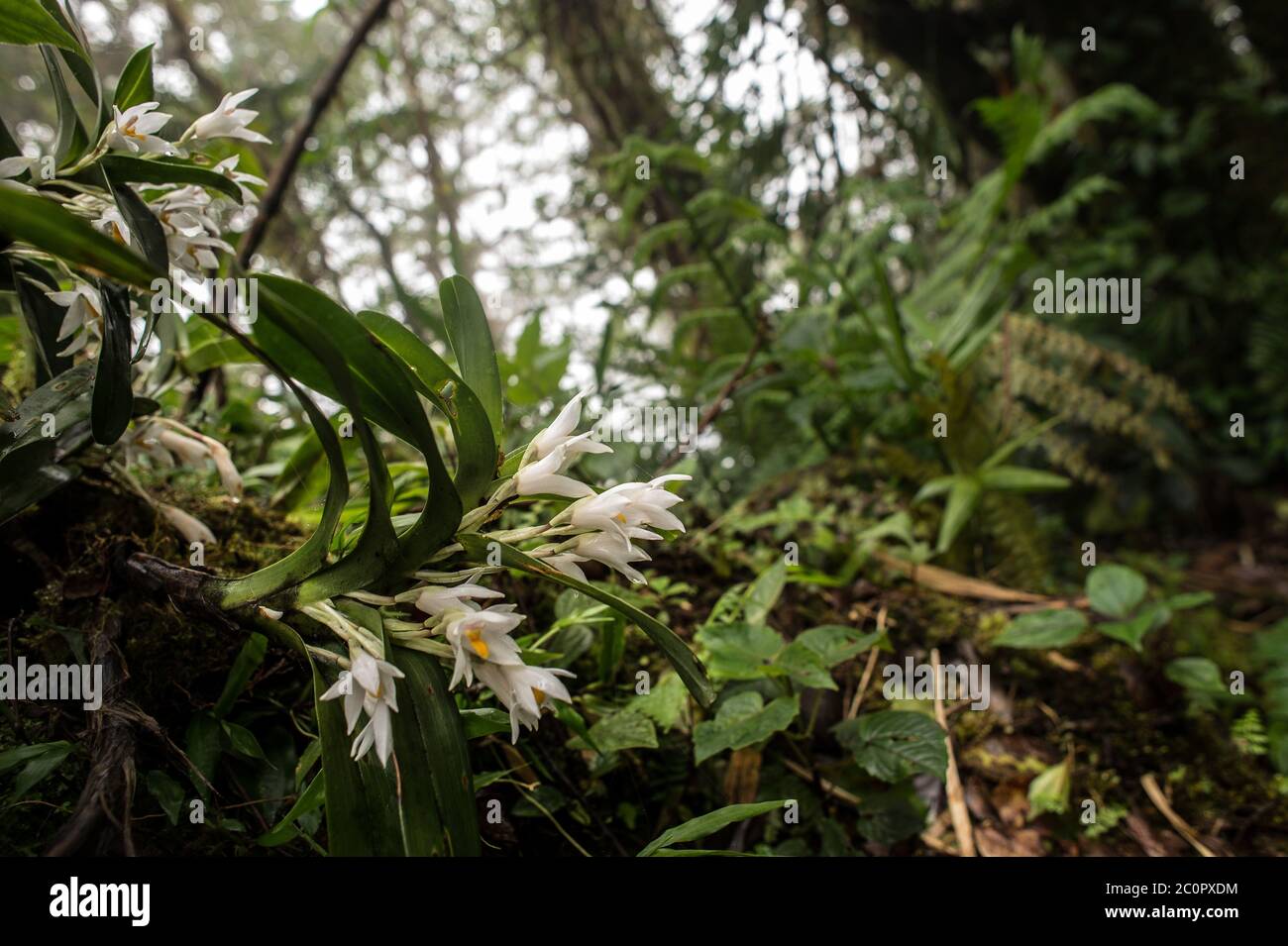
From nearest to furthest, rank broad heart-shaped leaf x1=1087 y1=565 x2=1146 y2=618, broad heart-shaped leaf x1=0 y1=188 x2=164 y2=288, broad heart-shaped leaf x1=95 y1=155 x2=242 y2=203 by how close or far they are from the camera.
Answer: broad heart-shaped leaf x1=0 y1=188 x2=164 y2=288, broad heart-shaped leaf x1=95 y1=155 x2=242 y2=203, broad heart-shaped leaf x1=1087 y1=565 x2=1146 y2=618

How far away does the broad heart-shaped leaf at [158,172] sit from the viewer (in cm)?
72

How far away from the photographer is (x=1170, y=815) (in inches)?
51.0

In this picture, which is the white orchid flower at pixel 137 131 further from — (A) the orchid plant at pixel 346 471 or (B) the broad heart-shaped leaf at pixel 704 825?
(B) the broad heart-shaped leaf at pixel 704 825

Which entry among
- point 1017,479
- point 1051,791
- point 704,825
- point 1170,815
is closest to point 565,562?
point 704,825

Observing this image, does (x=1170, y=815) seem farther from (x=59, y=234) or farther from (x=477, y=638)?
(x=59, y=234)

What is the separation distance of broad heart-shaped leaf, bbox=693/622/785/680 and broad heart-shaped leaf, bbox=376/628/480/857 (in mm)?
459

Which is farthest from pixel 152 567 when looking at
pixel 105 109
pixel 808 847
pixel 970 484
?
pixel 970 484

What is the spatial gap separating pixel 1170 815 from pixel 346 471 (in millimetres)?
1503

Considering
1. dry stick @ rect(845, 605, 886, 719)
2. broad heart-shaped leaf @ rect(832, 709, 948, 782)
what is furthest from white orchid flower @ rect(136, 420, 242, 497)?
dry stick @ rect(845, 605, 886, 719)

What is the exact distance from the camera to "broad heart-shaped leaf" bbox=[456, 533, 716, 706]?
2.16 feet

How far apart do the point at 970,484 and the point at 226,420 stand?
5.59 feet

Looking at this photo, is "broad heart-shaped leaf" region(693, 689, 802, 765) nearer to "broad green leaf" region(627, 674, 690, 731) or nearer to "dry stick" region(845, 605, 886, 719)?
"broad green leaf" region(627, 674, 690, 731)

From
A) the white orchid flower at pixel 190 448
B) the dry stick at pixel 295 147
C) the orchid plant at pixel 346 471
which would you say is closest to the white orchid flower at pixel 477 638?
the orchid plant at pixel 346 471
